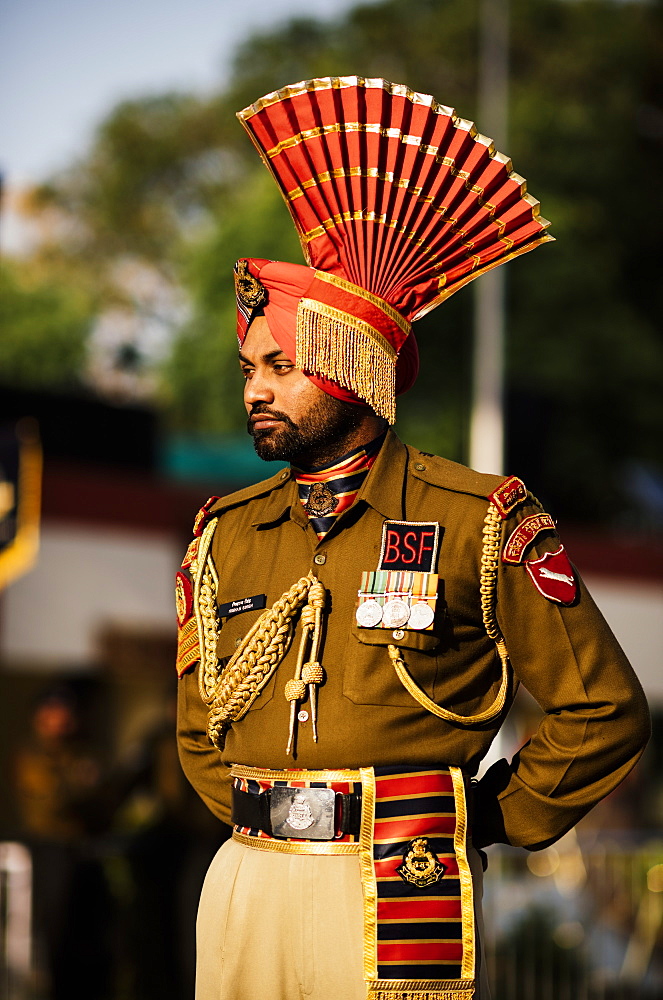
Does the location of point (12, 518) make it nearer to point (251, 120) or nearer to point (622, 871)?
point (622, 871)

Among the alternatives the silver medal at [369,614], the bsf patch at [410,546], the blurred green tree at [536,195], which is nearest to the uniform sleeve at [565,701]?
the bsf patch at [410,546]

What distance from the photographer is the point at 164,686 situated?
1448 centimetres

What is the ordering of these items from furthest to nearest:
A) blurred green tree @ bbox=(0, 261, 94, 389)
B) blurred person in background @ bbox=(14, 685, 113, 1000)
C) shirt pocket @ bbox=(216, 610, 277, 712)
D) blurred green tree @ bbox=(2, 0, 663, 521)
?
blurred green tree @ bbox=(2, 0, 663, 521) < blurred green tree @ bbox=(0, 261, 94, 389) < blurred person in background @ bbox=(14, 685, 113, 1000) < shirt pocket @ bbox=(216, 610, 277, 712)

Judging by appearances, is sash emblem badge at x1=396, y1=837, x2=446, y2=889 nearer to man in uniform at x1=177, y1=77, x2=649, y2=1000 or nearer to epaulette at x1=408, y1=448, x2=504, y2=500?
man in uniform at x1=177, y1=77, x2=649, y2=1000

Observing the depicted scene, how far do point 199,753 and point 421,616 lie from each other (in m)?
0.80

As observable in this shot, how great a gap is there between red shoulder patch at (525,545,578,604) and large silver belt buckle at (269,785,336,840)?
599mm

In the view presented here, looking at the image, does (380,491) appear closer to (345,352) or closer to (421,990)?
(345,352)

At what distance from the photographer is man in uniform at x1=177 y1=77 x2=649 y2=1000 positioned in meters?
3.05

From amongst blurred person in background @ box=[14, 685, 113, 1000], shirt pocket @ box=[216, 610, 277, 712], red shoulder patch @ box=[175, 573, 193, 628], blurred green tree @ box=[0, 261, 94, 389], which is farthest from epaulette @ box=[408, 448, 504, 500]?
blurred green tree @ box=[0, 261, 94, 389]

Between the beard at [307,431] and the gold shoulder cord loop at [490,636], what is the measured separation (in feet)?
1.24

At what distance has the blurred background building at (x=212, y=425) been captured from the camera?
8.00 metres

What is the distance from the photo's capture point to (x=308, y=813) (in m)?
3.08

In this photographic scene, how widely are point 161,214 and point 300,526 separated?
29430mm

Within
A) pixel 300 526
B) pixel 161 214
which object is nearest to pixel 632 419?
pixel 161 214
